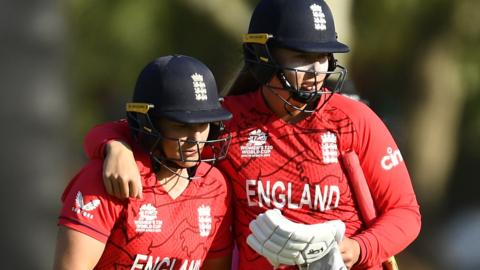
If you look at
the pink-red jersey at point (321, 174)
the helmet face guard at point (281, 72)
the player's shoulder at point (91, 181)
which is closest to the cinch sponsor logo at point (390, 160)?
the pink-red jersey at point (321, 174)

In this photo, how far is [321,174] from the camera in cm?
496

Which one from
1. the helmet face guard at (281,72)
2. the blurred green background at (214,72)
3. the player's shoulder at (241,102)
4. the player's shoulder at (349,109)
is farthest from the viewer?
the blurred green background at (214,72)

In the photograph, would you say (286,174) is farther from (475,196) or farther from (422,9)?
(475,196)

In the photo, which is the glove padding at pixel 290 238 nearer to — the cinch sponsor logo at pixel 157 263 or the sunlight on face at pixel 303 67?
the cinch sponsor logo at pixel 157 263

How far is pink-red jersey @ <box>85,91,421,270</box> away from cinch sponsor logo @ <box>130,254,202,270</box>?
31 centimetres

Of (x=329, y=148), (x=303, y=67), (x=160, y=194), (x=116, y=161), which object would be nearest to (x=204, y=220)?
(x=160, y=194)

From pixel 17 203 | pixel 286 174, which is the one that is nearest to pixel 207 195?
pixel 286 174

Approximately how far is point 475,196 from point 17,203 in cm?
616

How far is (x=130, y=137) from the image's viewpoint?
499 centimetres

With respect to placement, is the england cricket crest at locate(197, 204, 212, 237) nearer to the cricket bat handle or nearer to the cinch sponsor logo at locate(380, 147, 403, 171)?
the cricket bat handle

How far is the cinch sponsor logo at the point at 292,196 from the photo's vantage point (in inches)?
195

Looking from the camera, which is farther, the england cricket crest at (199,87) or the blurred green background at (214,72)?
the blurred green background at (214,72)

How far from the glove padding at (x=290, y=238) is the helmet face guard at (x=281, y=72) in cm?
51

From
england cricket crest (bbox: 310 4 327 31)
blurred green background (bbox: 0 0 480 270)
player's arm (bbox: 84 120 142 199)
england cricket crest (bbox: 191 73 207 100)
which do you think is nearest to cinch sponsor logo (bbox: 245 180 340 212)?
england cricket crest (bbox: 191 73 207 100)
